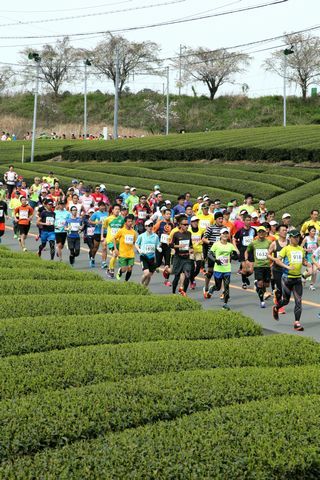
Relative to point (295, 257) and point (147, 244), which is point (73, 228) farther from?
point (295, 257)

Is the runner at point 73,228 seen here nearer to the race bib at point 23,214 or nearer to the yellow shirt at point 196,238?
A: the race bib at point 23,214

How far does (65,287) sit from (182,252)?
414cm

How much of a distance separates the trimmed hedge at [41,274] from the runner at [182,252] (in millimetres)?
2508

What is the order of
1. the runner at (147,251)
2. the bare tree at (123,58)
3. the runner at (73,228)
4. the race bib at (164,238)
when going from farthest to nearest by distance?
1. the bare tree at (123,58)
2. the runner at (73,228)
3. the race bib at (164,238)
4. the runner at (147,251)

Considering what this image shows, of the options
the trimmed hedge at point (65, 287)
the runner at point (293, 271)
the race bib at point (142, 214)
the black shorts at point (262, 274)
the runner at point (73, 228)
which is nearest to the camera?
the trimmed hedge at point (65, 287)

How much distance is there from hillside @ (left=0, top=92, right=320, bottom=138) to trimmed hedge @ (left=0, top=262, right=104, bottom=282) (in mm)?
56381

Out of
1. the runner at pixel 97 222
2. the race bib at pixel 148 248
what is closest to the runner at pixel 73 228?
the runner at pixel 97 222

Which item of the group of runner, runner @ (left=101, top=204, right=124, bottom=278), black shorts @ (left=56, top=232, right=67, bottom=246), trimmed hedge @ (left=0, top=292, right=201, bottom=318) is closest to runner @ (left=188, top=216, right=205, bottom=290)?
the group of runner

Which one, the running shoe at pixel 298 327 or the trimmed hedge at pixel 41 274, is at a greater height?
the trimmed hedge at pixel 41 274

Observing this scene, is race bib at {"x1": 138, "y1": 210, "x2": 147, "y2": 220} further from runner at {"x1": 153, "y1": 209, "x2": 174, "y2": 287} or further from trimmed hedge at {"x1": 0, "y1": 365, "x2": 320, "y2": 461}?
trimmed hedge at {"x1": 0, "y1": 365, "x2": 320, "y2": 461}

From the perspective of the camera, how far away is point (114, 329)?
10.5 meters

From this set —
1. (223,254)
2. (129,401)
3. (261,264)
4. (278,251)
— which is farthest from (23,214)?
(129,401)

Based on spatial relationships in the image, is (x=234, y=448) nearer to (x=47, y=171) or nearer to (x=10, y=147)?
(x=47, y=171)

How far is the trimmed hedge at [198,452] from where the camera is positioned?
6.26 meters
